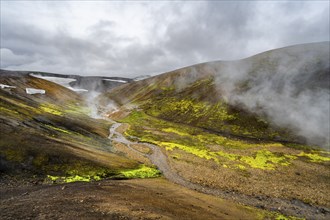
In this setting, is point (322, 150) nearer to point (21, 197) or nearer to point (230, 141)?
point (230, 141)

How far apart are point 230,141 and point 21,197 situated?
7295 centimetres

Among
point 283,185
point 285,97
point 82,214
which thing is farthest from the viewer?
point 285,97

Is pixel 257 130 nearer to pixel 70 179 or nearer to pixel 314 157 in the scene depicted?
pixel 314 157

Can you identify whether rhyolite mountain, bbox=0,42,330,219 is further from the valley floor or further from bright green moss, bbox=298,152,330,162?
bright green moss, bbox=298,152,330,162

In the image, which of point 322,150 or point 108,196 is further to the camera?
point 322,150

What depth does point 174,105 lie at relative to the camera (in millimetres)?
172500

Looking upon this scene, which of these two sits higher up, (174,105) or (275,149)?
(174,105)

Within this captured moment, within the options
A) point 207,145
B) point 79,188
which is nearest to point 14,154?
point 79,188

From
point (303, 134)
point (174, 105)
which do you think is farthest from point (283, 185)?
point (174, 105)

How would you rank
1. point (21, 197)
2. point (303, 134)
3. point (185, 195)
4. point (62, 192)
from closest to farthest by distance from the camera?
point (21, 197) → point (62, 192) → point (185, 195) → point (303, 134)

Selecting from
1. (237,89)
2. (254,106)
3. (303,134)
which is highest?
(237,89)

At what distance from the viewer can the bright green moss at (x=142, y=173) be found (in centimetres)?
4941

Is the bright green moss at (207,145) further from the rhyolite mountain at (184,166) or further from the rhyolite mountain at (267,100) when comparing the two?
the rhyolite mountain at (267,100)

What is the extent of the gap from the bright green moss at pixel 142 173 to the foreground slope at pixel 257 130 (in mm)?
6083
